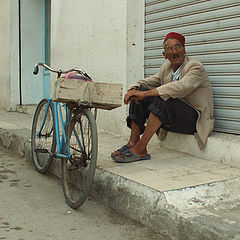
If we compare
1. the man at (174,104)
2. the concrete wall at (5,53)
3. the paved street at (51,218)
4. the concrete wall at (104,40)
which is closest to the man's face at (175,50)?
the man at (174,104)

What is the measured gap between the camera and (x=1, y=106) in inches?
357

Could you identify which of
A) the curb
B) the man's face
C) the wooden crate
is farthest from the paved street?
the man's face

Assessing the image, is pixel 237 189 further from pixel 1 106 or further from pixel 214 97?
pixel 1 106

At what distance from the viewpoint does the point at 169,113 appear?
3.69 metres

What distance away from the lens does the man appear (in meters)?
3.64

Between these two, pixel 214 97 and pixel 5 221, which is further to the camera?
pixel 214 97

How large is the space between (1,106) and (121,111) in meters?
4.75

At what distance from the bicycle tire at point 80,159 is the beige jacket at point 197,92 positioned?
78cm

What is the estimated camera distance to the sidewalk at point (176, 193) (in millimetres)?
2520

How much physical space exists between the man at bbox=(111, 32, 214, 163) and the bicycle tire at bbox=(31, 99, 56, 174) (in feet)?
2.43

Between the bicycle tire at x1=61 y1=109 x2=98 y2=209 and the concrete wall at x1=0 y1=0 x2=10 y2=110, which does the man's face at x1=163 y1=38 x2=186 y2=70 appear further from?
the concrete wall at x1=0 y1=0 x2=10 y2=110

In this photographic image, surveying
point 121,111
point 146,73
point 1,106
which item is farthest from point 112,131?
point 1,106

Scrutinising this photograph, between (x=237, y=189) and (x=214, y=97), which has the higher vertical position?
(x=214, y=97)

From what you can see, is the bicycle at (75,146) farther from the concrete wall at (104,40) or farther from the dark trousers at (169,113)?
the concrete wall at (104,40)
